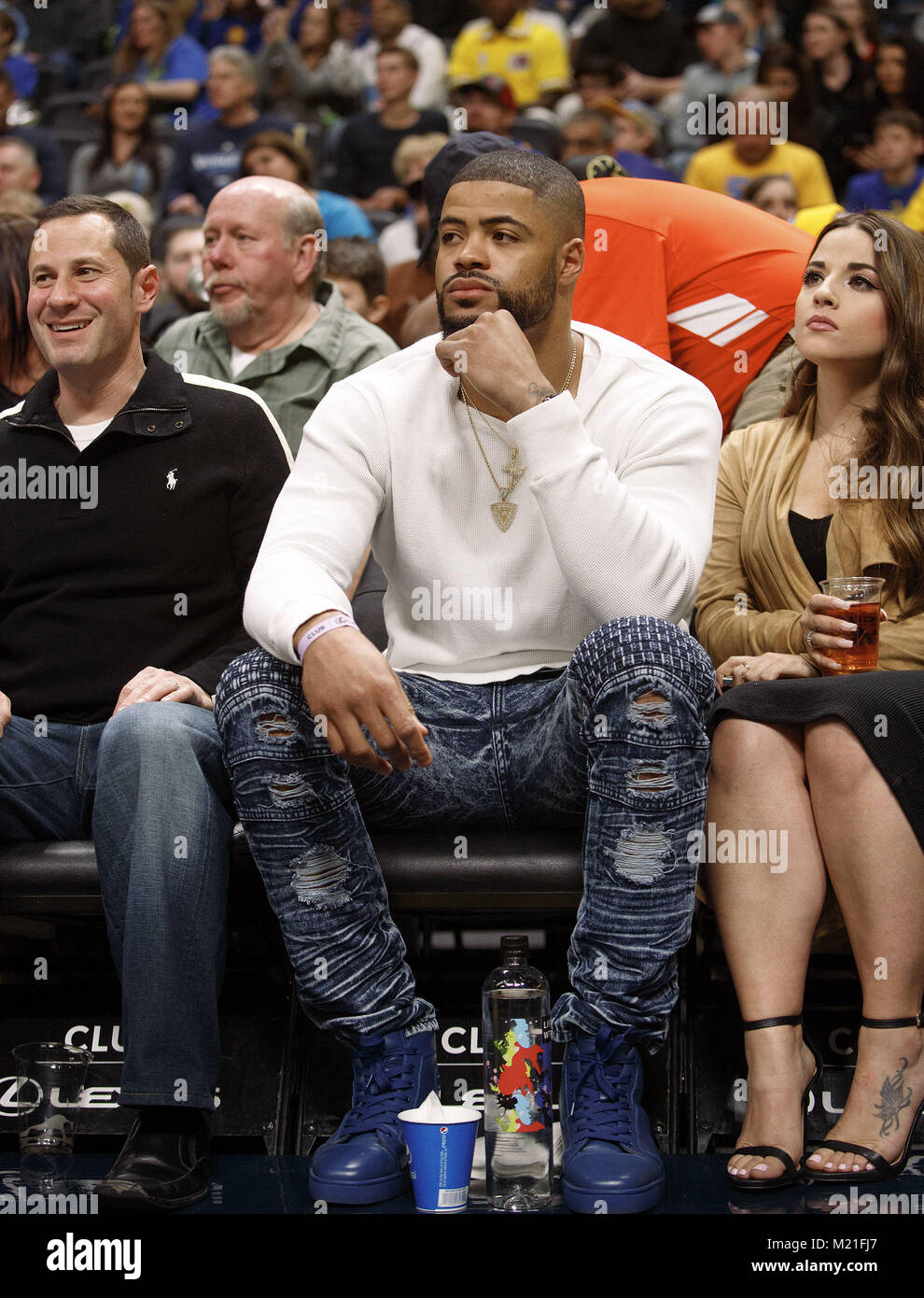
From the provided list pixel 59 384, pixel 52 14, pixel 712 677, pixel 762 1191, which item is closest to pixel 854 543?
pixel 712 677

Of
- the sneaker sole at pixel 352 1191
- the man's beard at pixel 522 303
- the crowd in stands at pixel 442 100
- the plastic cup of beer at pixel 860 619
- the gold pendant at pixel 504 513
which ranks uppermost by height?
the crowd in stands at pixel 442 100

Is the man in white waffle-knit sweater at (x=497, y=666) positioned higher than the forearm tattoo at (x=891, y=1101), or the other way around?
the man in white waffle-knit sweater at (x=497, y=666)

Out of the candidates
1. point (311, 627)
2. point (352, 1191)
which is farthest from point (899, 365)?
point (352, 1191)

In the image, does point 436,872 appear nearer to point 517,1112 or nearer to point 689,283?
point 517,1112

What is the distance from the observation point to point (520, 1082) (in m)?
1.84

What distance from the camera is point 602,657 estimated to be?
72.7 inches

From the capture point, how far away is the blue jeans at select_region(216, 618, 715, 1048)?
183 cm

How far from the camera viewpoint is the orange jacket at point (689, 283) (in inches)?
115

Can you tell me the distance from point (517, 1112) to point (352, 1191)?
23 cm

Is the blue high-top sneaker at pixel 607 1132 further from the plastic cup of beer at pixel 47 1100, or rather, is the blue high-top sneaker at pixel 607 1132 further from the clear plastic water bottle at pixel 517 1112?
the plastic cup of beer at pixel 47 1100

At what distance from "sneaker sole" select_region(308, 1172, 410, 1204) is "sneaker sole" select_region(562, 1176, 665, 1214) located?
0.79ft

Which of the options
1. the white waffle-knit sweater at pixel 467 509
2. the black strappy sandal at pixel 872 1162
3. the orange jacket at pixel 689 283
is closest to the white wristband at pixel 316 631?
the white waffle-knit sweater at pixel 467 509

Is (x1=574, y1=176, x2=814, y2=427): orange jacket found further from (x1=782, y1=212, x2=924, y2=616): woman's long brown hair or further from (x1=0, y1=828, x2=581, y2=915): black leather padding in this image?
(x1=0, y1=828, x2=581, y2=915): black leather padding

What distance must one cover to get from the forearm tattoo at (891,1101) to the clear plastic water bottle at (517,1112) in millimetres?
429
